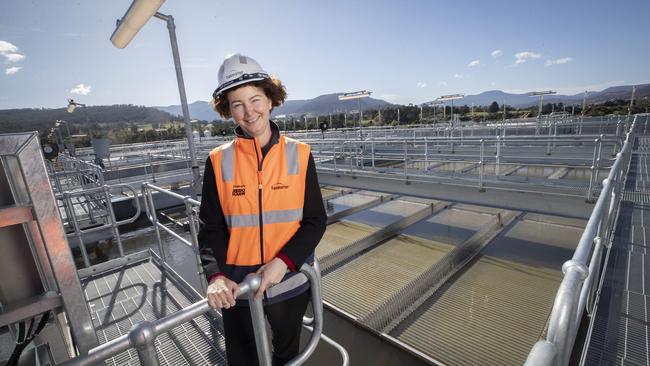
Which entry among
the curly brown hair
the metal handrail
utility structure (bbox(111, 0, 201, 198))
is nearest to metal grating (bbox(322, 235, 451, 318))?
utility structure (bbox(111, 0, 201, 198))

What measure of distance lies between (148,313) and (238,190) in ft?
7.43

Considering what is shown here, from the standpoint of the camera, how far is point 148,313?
Result: 278 cm

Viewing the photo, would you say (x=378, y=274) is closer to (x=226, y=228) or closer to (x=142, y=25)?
(x=226, y=228)

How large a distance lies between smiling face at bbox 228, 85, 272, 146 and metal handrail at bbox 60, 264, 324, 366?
0.63m

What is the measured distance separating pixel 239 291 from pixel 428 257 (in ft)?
17.1

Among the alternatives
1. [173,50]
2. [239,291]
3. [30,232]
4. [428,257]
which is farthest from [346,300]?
[173,50]

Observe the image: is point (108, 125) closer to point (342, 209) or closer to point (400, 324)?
point (342, 209)

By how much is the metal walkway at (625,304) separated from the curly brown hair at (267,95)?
2349 mm

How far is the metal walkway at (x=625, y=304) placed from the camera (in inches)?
75.3

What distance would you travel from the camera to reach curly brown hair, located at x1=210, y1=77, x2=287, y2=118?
53.0 inches

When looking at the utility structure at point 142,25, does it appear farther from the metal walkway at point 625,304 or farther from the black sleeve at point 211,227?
the metal walkway at point 625,304

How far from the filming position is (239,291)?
1.06 m

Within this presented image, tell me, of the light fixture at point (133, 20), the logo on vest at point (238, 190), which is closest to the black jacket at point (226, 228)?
the logo on vest at point (238, 190)

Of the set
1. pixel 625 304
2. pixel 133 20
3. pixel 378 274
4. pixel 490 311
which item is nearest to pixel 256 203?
pixel 625 304
